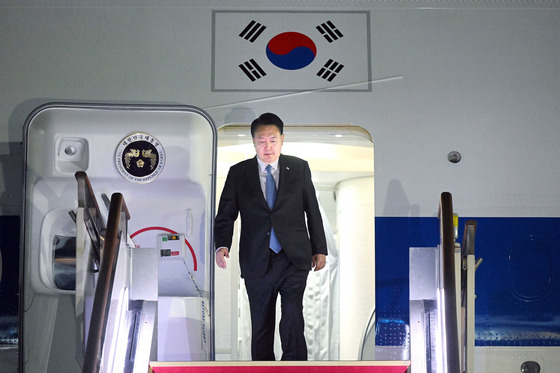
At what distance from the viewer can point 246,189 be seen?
630 cm

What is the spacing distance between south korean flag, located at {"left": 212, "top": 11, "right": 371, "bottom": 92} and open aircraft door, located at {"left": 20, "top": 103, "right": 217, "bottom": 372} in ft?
1.69

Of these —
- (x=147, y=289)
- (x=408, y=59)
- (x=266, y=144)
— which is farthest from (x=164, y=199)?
(x=408, y=59)

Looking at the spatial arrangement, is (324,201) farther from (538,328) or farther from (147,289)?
(147,289)

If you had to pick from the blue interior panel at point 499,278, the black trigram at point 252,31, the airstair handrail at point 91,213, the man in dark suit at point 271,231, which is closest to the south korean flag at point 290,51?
the black trigram at point 252,31

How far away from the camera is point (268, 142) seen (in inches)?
248

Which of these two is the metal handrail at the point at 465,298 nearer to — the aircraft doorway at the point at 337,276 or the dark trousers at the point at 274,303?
the dark trousers at the point at 274,303

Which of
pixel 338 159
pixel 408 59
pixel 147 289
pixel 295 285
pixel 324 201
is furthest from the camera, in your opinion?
pixel 324 201

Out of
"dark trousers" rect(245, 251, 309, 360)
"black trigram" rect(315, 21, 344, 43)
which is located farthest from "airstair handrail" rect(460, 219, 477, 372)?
"black trigram" rect(315, 21, 344, 43)

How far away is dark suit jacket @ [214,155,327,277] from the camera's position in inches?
242

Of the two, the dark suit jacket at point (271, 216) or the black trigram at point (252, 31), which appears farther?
the black trigram at point (252, 31)

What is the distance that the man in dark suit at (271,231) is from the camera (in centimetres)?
605

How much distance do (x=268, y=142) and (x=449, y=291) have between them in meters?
2.35

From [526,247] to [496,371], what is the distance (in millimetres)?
957

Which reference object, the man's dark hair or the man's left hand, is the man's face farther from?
the man's left hand
